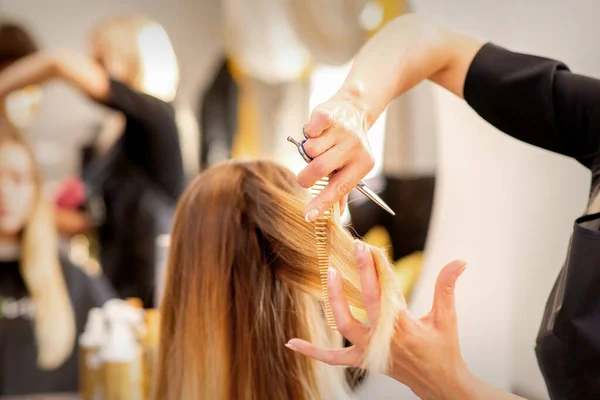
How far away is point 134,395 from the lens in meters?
1.32

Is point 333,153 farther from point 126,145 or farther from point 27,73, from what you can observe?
point 27,73

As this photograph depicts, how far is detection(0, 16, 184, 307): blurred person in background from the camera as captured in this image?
4.45ft

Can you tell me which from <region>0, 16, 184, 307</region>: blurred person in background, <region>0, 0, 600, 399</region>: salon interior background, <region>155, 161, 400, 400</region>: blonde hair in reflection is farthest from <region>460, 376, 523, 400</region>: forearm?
<region>0, 16, 184, 307</region>: blurred person in background

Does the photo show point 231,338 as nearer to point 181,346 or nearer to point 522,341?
point 181,346

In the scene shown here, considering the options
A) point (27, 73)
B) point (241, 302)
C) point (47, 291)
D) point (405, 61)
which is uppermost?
point (405, 61)

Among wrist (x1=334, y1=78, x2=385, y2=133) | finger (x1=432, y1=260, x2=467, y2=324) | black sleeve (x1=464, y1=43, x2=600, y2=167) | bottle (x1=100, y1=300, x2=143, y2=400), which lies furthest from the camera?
bottle (x1=100, y1=300, x2=143, y2=400)

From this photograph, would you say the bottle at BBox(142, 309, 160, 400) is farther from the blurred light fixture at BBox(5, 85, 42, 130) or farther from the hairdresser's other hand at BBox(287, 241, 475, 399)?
the hairdresser's other hand at BBox(287, 241, 475, 399)

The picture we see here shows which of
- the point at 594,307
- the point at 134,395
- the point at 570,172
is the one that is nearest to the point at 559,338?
the point at 594,307

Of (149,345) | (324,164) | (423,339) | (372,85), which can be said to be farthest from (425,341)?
(149,345)

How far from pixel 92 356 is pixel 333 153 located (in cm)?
100

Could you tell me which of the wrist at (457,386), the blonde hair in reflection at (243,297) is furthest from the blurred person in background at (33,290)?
the wrist at (457,386)

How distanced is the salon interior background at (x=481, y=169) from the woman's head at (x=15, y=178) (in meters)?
0.05

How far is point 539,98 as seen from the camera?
0.82 m

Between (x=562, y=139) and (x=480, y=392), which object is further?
(x=562, y=139)
